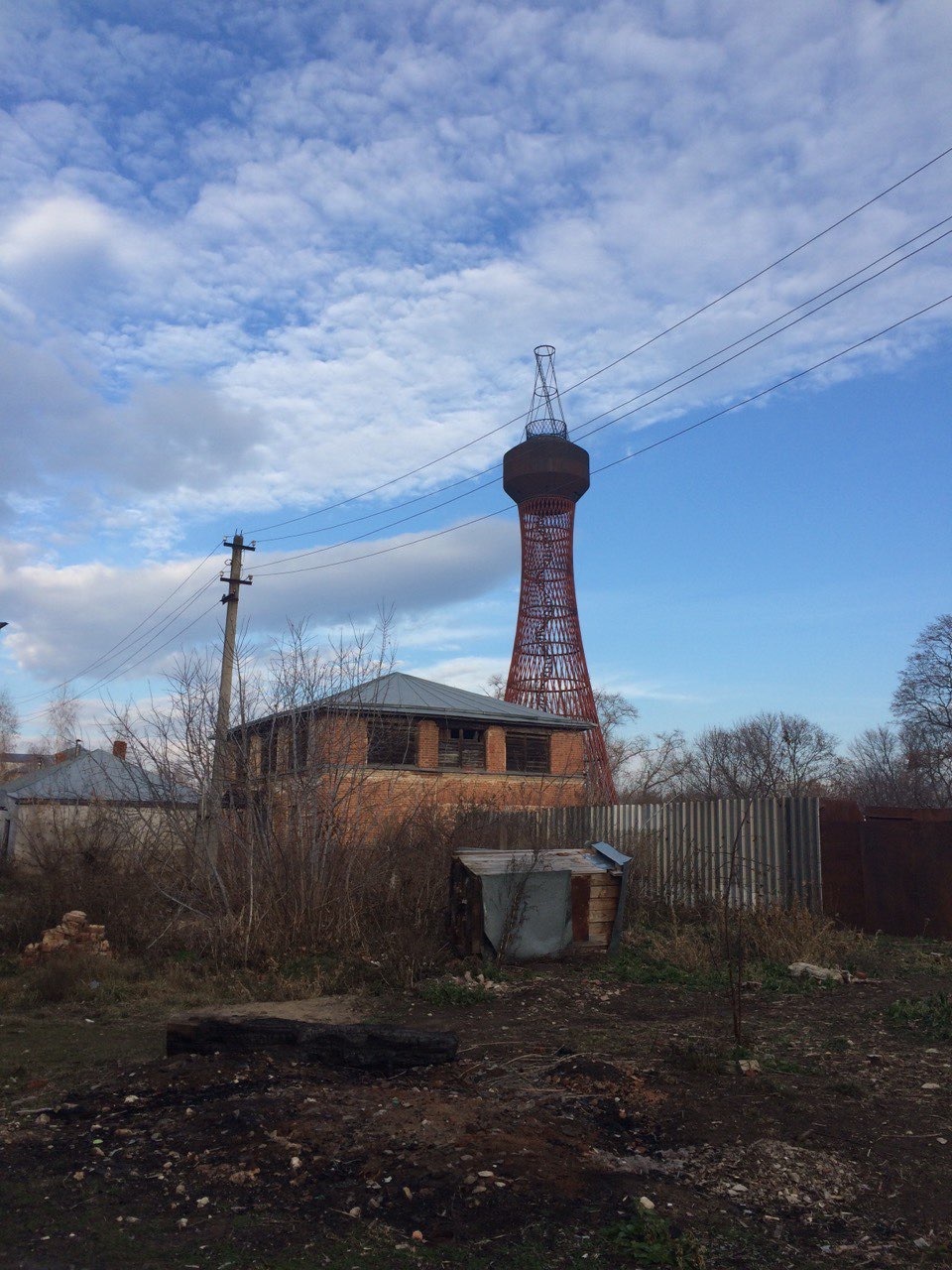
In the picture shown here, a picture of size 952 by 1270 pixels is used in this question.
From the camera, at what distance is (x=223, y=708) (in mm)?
14531

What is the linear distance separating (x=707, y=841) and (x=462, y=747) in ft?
50.0

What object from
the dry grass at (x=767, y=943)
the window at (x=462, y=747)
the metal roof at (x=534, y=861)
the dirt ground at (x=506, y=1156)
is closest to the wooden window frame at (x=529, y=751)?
the window at (x=462, y=747)

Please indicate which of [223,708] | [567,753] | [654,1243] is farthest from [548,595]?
[654,1243]

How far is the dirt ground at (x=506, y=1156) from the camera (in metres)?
3.80

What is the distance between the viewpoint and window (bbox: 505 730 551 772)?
2906cm

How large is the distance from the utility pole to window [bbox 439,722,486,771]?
1056cm

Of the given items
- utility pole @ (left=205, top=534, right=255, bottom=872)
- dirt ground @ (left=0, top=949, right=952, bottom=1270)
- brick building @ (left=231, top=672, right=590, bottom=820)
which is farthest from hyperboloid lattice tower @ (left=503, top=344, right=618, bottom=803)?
dirt ground @ (left=0, top=949, right=952, bottom=1270)

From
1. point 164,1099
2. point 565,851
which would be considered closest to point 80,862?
point 565,851

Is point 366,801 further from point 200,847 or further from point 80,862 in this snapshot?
point 80,862

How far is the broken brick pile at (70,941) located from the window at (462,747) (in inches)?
629

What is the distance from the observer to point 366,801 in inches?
519

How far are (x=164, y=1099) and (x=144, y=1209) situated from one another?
1554 millimetres

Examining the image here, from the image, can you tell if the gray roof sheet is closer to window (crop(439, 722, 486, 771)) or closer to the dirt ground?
window (crop(439, 722, 486, 771))

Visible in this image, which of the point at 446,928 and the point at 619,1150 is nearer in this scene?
the point at 619,1150
